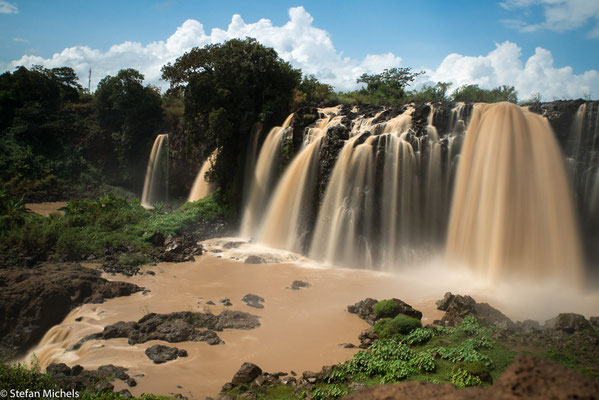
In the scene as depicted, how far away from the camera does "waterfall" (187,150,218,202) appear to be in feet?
87.5

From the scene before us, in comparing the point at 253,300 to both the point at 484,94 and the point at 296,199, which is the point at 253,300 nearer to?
the point at 296,199

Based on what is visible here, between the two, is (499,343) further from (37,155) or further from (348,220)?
(37,155)

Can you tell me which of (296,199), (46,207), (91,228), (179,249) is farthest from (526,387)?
(46,207)

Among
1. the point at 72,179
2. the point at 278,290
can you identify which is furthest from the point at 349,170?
the point at 72,179

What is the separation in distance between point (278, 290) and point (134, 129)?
2440 cm

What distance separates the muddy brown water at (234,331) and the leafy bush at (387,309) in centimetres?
51

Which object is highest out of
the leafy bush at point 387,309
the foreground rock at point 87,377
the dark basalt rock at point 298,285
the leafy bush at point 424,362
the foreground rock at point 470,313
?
the foreground rock at point 470,313

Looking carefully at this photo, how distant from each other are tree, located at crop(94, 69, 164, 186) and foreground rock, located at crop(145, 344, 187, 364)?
2606 centimetres

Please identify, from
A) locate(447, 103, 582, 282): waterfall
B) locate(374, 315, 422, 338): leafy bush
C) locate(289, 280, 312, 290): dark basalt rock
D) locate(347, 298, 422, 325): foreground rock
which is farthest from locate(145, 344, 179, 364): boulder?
locate(447, 103, 582, 282): waterfall

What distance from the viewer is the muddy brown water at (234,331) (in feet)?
26.4

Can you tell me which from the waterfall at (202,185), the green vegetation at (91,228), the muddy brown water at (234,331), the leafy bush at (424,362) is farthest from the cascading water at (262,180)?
the leafy bush at (424,362)

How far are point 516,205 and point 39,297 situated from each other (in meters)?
14.9

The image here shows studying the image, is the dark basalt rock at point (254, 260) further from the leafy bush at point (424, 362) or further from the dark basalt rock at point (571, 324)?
the dark basalt rock at point (571, 324)

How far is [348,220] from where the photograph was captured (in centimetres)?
1680
